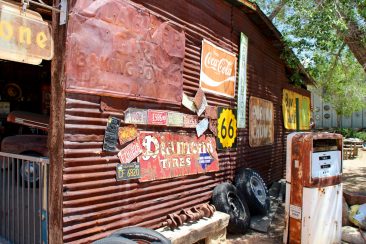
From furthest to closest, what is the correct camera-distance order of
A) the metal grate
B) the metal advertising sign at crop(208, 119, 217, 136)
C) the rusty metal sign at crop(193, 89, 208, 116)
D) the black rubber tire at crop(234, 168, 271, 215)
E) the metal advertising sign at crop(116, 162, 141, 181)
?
1. the black rubber tire at crop(234, 168, 271, 215)
2. the metal advertising sign at crop(208, 119, 217, 136)
3. the rusty metal sign at crop(193, 89, 208, 116)
4. the metal advertising sign at crop(116, 162, 141, 181)
5. the metal grate

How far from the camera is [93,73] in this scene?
428 centimetres

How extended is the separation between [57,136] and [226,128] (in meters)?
4.23

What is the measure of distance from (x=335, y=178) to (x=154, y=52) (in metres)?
3.86

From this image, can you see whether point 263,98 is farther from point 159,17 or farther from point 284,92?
point 159,17

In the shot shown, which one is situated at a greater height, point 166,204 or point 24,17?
point 24,17

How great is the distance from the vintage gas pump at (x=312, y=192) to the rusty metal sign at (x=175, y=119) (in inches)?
77.2

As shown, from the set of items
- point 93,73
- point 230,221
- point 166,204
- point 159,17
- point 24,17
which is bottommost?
point 230,221

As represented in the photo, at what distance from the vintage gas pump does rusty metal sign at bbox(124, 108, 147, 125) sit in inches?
106

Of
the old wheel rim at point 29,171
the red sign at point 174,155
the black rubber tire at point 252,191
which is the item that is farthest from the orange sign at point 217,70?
the old wheel rim at point 29,171

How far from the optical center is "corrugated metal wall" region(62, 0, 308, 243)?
410cm

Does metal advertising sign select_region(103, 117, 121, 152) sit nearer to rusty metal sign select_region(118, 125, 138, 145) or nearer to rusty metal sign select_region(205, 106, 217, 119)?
rusty metal sign select_region(118, 125, 138, 145)

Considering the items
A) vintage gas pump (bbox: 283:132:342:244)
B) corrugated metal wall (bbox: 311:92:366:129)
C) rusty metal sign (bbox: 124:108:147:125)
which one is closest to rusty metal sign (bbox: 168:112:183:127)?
rusty metal sign (bbox: 124:108:147:125)

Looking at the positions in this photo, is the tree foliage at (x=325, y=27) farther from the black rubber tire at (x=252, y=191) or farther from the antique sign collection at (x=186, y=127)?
the black rubber tire at (x=252, y=191)

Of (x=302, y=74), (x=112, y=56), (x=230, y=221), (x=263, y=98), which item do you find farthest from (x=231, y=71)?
(x=302, y=74)
